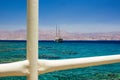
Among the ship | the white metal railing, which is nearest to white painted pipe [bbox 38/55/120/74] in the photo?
the white metal railing

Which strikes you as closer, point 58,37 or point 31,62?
point 31,62

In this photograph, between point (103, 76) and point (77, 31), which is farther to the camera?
point (77, 31)

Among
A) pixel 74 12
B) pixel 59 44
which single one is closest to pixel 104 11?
pixel 74 12

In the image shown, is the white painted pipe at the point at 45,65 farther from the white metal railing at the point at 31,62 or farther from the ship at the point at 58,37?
the ship at the point at 58,37

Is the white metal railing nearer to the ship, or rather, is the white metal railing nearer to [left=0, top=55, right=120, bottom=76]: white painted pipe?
[left=0, top=55, right=120, bottom=76]: white painted pipe

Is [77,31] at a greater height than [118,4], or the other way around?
[118,4]

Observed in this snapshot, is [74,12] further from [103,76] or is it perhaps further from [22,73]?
[22,73]

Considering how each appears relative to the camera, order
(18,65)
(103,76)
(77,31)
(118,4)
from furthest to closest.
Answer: (118,4) < (77,31) < (103,76) < (18,65)

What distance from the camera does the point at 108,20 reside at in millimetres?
19453

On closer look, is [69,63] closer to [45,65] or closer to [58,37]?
[45,65]

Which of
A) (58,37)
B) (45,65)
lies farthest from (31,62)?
(58,37)

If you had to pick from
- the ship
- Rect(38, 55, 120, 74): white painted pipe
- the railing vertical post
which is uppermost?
the railing vertical post

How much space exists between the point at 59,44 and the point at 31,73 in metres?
20.6

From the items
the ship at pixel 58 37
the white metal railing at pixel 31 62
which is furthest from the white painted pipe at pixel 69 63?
the ship at pixel 58 37
